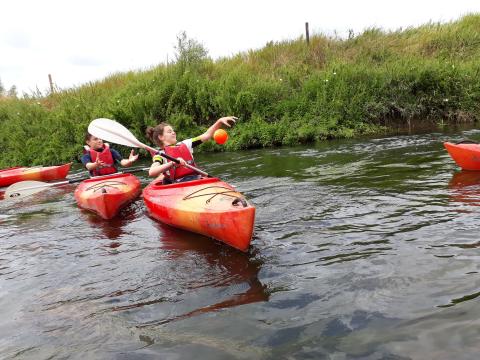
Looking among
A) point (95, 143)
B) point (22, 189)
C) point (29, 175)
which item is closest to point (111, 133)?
point (95, 143)

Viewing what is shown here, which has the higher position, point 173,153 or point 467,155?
point 173,153

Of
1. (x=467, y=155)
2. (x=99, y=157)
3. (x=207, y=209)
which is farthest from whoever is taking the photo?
(x=99, y=157)

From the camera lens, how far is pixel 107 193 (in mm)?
5020

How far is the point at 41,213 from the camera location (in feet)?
18.6

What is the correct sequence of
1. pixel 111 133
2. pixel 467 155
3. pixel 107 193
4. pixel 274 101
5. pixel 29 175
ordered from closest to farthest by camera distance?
pixel 107 193 → pixel 467 155 → pixel 111 133 → pixel 29 175 → pixel 274 101

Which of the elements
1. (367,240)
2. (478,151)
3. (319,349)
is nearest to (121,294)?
(319,349)

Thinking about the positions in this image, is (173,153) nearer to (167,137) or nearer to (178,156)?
(178,156)

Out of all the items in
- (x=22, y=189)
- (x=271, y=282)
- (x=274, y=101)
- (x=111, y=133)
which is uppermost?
(x=274, y=101)

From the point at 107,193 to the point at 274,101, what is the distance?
7.55 m

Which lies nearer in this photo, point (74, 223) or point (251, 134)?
point (74, 223)

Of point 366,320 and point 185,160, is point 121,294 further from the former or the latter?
point 185,160

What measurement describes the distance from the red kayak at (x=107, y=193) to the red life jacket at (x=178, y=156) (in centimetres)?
79

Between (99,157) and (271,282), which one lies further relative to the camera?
(99,157)

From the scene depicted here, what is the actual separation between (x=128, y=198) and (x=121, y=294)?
2670mm
